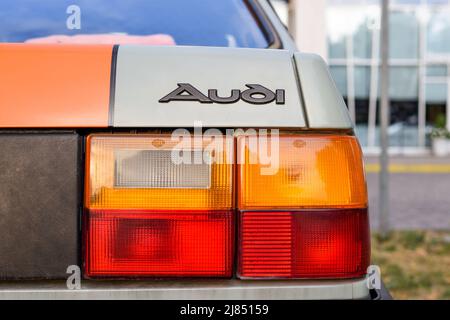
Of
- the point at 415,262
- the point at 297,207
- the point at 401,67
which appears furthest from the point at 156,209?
the point at 401,67

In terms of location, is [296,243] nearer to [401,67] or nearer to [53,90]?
[53,90]

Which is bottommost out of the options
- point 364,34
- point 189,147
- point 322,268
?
→ point 322,268

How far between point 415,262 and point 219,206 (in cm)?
443

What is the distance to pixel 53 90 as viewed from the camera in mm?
1217

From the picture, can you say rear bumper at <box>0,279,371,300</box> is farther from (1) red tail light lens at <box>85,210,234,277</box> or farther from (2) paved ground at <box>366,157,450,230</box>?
(2) paved ground at <box>366,157,450,230</box>

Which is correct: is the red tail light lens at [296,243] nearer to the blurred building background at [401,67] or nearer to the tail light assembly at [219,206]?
the tail light assembly at [219,206]

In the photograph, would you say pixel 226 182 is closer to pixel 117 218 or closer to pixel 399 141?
pixel 117 218

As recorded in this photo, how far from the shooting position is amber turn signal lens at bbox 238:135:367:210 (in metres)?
1.23

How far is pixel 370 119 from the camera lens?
64.2 ft

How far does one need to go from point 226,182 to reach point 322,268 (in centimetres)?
28

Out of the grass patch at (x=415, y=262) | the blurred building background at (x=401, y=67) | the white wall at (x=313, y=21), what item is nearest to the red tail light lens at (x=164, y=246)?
the grass patch at (x=415, y=262)

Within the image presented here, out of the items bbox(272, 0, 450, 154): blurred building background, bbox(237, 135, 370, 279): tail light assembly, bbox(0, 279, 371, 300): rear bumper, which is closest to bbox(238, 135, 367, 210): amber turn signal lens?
bbox(237, 135, 370, 279): tail light assembly

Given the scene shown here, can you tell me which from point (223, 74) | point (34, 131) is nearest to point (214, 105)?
point (223, 74)

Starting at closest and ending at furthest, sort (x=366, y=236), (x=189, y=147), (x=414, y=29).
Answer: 1. (x=189, y=147)
2. (x=366, y=236)
3. (x=414, y=29)
